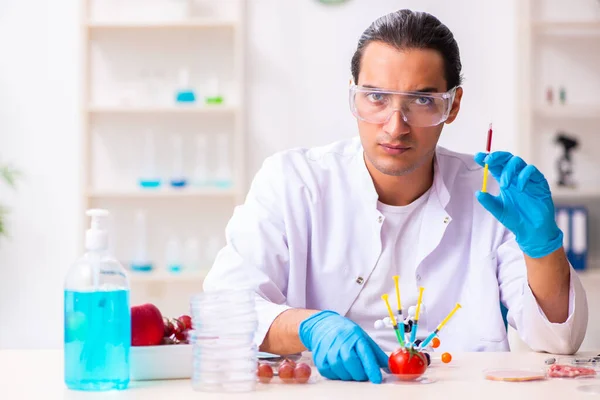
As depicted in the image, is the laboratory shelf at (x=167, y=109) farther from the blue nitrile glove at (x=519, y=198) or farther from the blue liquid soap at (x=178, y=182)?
the blue nitrile glove at (x=519, y=198)

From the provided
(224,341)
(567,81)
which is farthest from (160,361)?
(567,81)

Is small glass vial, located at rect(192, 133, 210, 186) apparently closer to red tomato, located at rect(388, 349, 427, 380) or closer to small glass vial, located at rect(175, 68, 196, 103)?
small glass vial, located at rect(175, 68, 196, 103)

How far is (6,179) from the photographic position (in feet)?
13.3

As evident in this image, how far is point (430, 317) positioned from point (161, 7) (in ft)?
8.15

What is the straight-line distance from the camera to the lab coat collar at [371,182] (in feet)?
6.69

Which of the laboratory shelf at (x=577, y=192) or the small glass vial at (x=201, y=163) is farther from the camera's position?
the small glass vial at (x=201, y=163)

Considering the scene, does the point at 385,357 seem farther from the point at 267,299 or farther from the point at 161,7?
the point at 161,7

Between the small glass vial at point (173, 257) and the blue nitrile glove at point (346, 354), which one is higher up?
the blue nitrile glove at point (346, 354)

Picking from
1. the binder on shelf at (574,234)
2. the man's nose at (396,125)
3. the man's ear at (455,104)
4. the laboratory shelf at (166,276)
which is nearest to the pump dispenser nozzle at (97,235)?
the man's nose at (396,125)

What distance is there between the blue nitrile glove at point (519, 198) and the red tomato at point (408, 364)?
40cm

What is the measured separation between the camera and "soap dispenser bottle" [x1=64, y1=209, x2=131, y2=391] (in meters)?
1.29

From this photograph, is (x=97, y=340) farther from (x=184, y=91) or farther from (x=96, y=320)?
(x=184, y=91)

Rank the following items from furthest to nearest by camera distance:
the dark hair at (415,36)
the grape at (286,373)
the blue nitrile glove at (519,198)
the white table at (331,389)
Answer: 1. the dark hair at (415,36)
2. the blue nitrile glove at (519,198)
3. the grape at (286,373)
4. the white table at (331,389)

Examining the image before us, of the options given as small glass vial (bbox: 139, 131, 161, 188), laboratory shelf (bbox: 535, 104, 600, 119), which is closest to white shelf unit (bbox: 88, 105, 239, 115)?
small glass vial (bbox: 139, 131, 161, 188)
